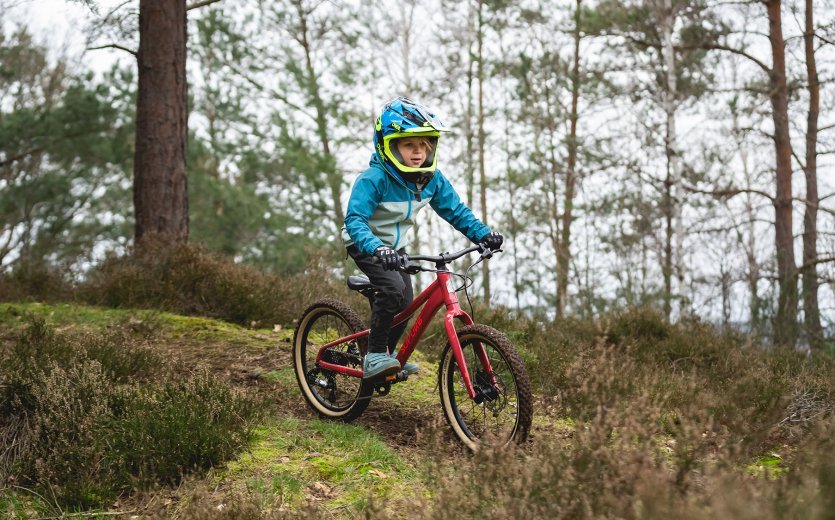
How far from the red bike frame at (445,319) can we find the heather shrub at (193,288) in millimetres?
2898

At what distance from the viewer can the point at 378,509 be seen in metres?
3.11

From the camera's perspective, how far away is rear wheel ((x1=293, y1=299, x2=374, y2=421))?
5074 mm

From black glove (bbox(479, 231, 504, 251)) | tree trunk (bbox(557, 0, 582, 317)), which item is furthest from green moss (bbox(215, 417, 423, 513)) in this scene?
tree trunk (bbox(557, 0, 582, 317))

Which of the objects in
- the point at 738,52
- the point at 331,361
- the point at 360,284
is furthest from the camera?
the point at 738,52

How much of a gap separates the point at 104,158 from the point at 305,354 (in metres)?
16.8

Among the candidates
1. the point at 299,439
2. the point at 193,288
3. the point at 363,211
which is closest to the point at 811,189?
the point at 193,288

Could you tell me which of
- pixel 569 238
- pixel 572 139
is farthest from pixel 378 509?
pixel 569 238

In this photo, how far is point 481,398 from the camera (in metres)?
4.16

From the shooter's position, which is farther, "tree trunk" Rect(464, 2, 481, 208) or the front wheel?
"tree trunk" Rect(464, 2, 481, 208)

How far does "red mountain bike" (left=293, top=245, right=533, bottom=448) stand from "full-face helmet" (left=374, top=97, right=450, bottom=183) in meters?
0.60

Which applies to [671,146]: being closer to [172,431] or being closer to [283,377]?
[283,377]

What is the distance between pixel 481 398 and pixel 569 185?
15.0 metres

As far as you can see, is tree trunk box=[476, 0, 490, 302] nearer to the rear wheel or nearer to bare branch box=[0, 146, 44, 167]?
bare branch box=[0, 146, 44, 167]

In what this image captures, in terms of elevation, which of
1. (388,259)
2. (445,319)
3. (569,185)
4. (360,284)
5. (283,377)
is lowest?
(283,377)
